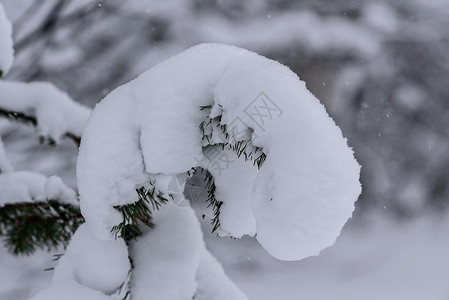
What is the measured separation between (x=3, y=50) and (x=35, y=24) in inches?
120

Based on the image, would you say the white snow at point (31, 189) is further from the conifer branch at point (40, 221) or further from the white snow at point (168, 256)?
the white snow at point (168, 256)

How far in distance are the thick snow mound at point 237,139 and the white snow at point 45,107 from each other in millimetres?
393

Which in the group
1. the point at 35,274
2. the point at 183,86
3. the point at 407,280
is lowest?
the point at 407,280

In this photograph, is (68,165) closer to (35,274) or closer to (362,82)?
(35,274)

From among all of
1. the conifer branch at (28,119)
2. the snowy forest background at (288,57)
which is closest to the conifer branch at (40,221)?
the conifer branch at (28,119)

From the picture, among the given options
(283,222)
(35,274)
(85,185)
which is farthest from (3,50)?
(35,274)

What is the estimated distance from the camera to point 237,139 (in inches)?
32.9

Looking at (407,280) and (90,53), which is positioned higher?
(90,53)

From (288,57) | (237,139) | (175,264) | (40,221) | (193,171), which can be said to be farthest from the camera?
(288,57)

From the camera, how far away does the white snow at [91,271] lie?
106 centimetres

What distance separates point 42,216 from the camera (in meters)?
1.45

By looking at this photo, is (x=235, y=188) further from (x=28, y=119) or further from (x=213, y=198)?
(x=28, y=119)

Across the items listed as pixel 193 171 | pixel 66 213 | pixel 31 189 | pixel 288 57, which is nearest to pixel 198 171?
pixel 193 171

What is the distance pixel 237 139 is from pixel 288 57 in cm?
385
